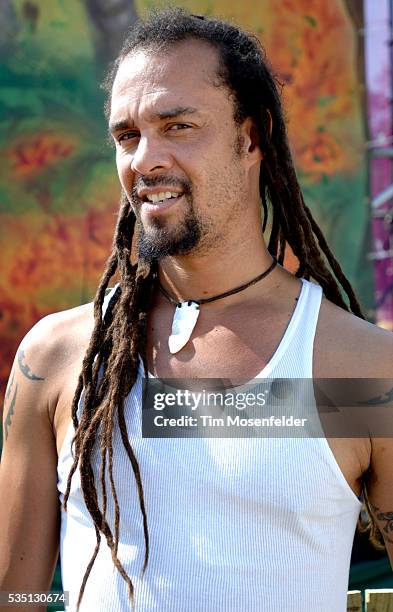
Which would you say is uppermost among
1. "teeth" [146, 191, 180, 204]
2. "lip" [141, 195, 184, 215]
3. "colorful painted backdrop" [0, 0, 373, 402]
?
"colorful painted backdrop" [0, 0, 373, 402]

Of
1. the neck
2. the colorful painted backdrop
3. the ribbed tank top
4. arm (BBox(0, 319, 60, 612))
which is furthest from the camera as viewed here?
the colorful painted backdrop

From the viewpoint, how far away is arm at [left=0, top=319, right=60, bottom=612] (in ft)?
6.92

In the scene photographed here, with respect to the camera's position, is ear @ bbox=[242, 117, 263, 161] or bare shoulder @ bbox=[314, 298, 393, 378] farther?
ear @ bbox=[242, 117, 263, 161]

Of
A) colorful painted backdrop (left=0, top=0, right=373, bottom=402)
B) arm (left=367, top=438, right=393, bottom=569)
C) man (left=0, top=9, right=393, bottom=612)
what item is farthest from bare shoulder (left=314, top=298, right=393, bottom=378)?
colorful painted backdrop (left=0, top=0, right=373, bottom=402)

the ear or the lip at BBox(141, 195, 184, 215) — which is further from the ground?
the ear

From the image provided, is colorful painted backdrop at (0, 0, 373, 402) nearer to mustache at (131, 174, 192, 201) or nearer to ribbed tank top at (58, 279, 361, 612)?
mustache at (131, 174, 192, 201)

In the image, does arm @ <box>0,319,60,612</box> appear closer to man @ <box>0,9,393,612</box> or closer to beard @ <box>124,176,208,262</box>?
man @ <box>0,9,393,612</box>

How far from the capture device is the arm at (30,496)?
6.92 ft

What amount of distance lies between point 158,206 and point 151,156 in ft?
0.39

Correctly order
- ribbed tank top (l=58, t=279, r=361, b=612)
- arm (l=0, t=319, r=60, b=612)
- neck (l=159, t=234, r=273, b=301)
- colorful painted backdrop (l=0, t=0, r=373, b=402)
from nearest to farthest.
Result: ribbed tank top (l=58, t=279, r=361, b=612)
arm (l=0, t=319, r=60, b=612)
neck (l=159, t=234, r=273, b=301)
colorful painted backdrop (l=0, t=0, r=373, b=402)

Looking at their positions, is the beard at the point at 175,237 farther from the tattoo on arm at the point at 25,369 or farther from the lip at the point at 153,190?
the tattoo on arm at the point at 25,369

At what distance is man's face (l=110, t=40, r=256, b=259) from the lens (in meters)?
2.07

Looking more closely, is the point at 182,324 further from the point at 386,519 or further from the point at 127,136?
the point at 386,519

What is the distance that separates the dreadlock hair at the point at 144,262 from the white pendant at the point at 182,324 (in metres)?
0.08
